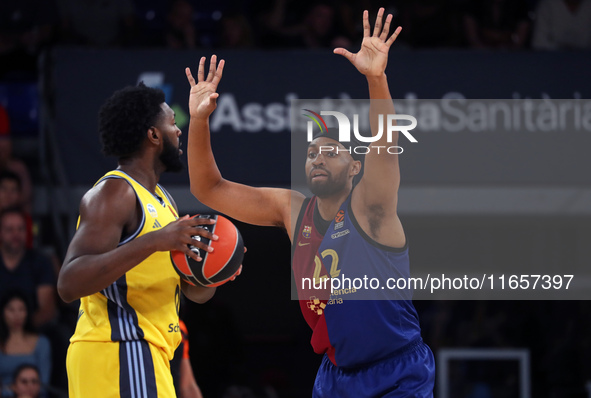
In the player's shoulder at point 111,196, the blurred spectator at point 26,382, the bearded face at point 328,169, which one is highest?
the bearded face at point 328,169

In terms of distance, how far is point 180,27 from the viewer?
7.56 metres

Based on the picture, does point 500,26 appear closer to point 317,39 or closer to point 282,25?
point 317,39

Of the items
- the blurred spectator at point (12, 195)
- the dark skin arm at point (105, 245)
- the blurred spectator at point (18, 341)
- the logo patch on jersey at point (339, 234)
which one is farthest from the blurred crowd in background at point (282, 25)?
the dark skin arm at point (105, 245)

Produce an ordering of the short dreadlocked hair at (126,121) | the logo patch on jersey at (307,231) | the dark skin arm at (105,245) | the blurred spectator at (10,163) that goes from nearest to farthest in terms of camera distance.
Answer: the dark skin arm at (105,245), the short dreadlocked hair at (126,121), the logo patch on jersey at (307,231), the blurred spectator at (10,163)

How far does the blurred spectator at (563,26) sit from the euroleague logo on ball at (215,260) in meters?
5.15

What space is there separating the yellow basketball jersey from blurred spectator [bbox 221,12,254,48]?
452cm

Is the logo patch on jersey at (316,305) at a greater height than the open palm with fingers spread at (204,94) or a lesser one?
lesser

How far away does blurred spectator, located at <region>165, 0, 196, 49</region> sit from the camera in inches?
295

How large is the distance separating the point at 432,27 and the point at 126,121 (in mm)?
5194

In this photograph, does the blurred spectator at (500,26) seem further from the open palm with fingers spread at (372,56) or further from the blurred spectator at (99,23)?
the open palm with fingers spread at (372,56)

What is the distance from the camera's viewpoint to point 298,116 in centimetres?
652

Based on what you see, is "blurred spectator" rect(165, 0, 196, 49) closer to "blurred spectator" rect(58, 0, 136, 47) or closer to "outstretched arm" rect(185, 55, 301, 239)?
"blurred spectator" rect(58, 0, 136, 47)

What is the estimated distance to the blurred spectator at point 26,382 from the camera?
5.70 metres

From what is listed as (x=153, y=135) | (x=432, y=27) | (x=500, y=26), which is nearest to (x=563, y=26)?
(x=500, y=26)
